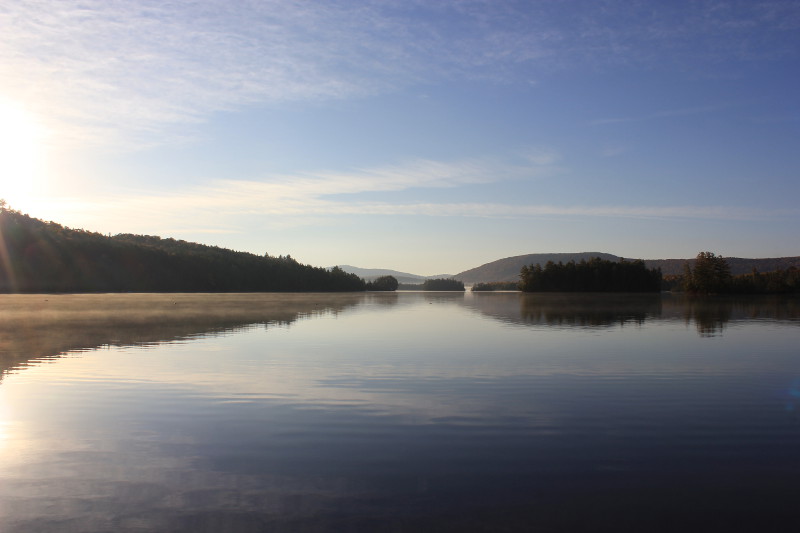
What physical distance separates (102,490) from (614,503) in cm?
651

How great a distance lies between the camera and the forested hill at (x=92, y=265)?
13000 cm

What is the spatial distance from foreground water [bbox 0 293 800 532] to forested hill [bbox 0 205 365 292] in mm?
129359

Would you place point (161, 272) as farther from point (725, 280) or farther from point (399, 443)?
point (399, 443)

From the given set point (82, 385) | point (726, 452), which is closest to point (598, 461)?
point (726, 452)

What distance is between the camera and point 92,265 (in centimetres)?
14575

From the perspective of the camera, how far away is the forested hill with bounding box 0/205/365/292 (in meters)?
130

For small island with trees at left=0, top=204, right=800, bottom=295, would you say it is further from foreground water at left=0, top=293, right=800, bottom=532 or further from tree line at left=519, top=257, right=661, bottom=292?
foreground water at left=0, top=293, right=800, bottom=532

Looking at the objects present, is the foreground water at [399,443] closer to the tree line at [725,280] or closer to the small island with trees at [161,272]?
the small island with trees at [161,272]

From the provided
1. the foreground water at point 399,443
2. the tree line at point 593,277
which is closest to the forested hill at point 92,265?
the tree line at point 593,277

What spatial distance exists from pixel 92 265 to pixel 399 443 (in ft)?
510

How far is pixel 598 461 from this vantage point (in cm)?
883

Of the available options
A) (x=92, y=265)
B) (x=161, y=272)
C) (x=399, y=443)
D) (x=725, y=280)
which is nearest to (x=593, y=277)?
(x=725, y=280)

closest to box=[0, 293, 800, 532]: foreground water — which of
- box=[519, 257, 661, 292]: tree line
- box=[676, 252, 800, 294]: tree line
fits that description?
box=[676, 252, 800, 294]: tree line

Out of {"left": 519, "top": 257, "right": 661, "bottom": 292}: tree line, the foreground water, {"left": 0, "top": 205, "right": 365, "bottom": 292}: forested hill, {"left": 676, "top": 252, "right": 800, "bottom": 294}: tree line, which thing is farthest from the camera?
{"left": 519, "top": 257, "right": 661, "bottom": 292}: tree line
